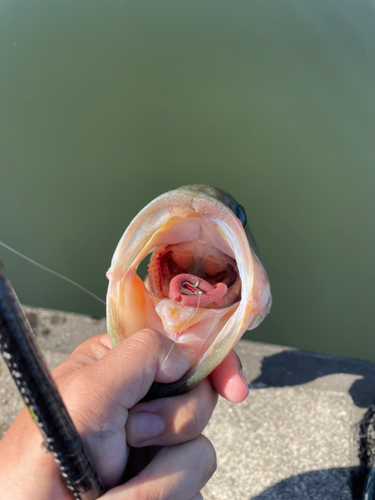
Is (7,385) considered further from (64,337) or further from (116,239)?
(116,239)

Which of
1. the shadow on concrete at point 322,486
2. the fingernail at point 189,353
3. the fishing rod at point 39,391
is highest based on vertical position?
the fishing rod at point 39,391

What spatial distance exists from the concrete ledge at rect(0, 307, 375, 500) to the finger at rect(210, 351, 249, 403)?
3.75 feet

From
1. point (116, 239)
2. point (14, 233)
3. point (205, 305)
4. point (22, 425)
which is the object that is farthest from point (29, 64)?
point (22, 425)

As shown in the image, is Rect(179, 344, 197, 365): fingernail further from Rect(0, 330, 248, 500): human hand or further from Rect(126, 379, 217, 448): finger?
Rect(126, 379, 217, 448): finger

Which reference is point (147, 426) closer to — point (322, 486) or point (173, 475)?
point (173, 475)

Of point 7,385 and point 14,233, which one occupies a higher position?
point 14,233

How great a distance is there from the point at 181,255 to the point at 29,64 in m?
4.67

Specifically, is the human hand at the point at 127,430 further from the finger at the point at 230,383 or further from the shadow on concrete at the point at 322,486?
the shadow on concrete at the point at 322,486

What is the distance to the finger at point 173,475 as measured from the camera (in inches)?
44.0

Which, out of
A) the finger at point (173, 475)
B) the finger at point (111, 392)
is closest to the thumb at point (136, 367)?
the finger at point (111, 392)

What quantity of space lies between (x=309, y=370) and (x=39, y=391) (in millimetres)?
2589

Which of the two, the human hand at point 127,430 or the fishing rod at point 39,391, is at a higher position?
the fishing rod at point 39,391

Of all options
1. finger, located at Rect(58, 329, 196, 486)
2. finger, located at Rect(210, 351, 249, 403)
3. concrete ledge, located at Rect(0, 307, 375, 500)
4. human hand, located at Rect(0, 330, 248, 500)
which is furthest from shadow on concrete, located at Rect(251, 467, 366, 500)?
finger, located at Rect(58, 329, 196, 486)

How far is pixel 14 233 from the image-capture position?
13.8ft
